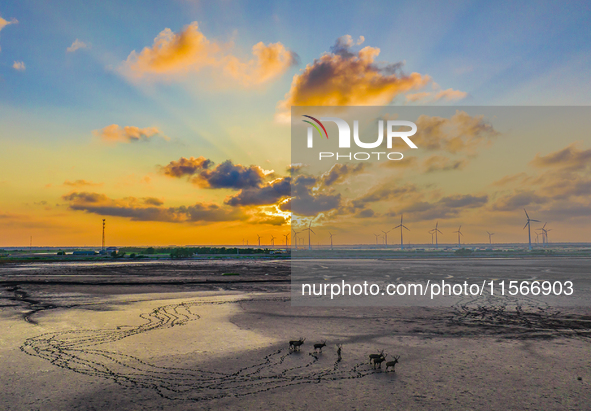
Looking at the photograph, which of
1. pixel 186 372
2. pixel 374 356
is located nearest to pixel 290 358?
pixel 374 356

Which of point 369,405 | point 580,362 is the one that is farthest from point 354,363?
point 580,362

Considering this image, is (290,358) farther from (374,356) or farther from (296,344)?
(374,356)

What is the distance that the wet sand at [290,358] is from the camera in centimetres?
774

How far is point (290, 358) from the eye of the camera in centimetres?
1036

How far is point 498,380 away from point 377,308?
10.1 metres

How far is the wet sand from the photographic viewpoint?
774 centimetres

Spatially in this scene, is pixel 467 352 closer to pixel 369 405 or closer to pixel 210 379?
pixel 369 405

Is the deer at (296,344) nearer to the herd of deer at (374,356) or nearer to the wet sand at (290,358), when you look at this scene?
the herd of deer at (374,356)

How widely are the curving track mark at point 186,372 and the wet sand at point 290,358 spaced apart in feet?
0.09

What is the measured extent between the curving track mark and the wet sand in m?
0.03

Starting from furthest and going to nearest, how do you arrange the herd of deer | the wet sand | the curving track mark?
the herd of deer
the curving track mark
the wet sand

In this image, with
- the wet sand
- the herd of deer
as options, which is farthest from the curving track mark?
the herd of deer

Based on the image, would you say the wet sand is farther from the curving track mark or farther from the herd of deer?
the herd of deer

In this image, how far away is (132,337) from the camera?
1273 cm
